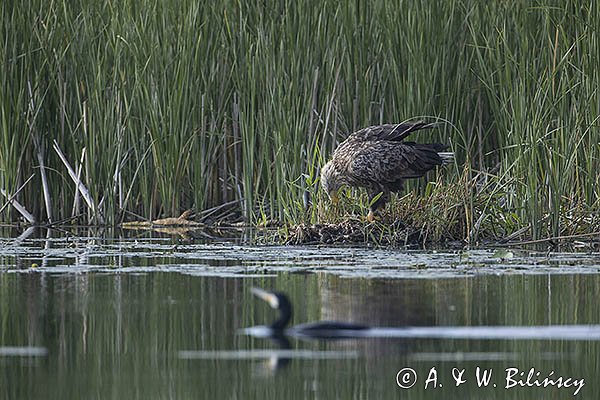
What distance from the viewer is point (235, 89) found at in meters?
12.0

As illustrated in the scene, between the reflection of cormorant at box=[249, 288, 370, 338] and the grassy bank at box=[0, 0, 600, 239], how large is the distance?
4756 millimetres

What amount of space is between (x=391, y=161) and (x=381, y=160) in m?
0.09

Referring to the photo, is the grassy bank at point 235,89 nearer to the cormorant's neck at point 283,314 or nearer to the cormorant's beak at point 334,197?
the cormorant's beak at point 334,197

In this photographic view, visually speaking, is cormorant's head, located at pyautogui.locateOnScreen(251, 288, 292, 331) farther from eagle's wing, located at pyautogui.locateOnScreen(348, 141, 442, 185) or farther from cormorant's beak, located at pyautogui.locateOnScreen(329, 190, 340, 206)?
eagle's wing, located at pyautogui.locateOnScreen(348, 141, 442, 185)

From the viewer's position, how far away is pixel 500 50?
11055 mm

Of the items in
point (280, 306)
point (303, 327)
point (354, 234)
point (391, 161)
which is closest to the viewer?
point (280, 306)

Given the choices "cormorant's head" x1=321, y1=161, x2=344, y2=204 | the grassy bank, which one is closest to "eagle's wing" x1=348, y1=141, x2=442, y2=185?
"cormorant's head" x1=321, y1=161, x2=344, y2=204

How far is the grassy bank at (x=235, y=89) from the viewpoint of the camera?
11.0m

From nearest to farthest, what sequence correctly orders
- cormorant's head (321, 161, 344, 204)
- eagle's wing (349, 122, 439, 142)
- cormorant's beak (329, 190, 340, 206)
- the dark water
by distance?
1. the dark water
2. cormorant's beak (329, 190, 340, 206)
3. eagle's wing (349, 122, 439, 142)
4. cormorant's head (321, 161, 344, 204)

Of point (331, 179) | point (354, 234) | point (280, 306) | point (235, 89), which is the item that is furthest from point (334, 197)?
point (280, 306)

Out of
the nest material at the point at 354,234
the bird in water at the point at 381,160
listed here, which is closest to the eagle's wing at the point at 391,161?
the bird in water at the point at 381,160

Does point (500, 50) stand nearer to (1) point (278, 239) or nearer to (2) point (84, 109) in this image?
(1) point (278, 239)

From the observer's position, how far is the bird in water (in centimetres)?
1023

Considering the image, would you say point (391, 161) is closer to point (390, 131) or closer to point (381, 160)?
point (381, 160)
